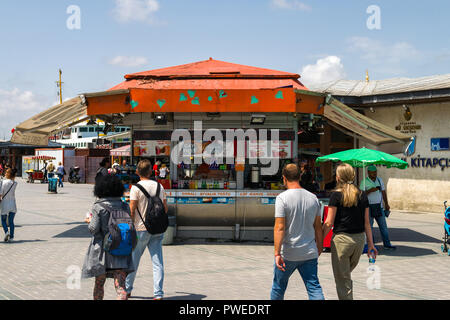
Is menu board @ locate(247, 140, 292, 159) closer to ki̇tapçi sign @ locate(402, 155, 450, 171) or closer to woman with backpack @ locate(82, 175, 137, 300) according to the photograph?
woman with backpack @ locate(82, 175, 137, 300)

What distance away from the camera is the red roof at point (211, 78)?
38.1ft

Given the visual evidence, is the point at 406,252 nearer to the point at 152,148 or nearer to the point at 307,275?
the point at 152,148

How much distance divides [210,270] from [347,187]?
366 centimetres

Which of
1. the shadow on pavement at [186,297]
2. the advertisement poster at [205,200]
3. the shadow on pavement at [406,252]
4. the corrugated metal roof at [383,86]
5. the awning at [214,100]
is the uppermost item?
the corrugated metal roof at [383,86]

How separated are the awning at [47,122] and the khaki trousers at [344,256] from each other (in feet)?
26.0

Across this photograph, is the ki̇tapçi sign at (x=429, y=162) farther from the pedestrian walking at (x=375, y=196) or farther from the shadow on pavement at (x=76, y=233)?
the shadow on pavement at (x=76, y=233)

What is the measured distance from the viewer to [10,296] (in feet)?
21.8

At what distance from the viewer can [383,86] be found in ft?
68.2

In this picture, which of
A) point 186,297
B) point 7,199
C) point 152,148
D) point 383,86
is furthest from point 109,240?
point 383,86

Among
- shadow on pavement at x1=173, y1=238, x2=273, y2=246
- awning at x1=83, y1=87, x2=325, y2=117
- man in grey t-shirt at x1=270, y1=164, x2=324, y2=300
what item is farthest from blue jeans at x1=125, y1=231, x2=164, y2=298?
awning at x1=83, y1=87, x2=325, y2=117

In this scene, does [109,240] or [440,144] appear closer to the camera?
[109,240]

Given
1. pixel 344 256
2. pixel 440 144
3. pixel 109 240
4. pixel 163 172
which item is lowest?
pixel 344 256

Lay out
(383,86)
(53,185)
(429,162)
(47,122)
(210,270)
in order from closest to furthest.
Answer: (210,270) < (47,122) < (429,162) < (383,86) < (53,185)

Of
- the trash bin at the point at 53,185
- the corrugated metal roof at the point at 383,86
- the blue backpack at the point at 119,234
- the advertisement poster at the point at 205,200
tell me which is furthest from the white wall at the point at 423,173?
the trash bin at the point at 53,185
